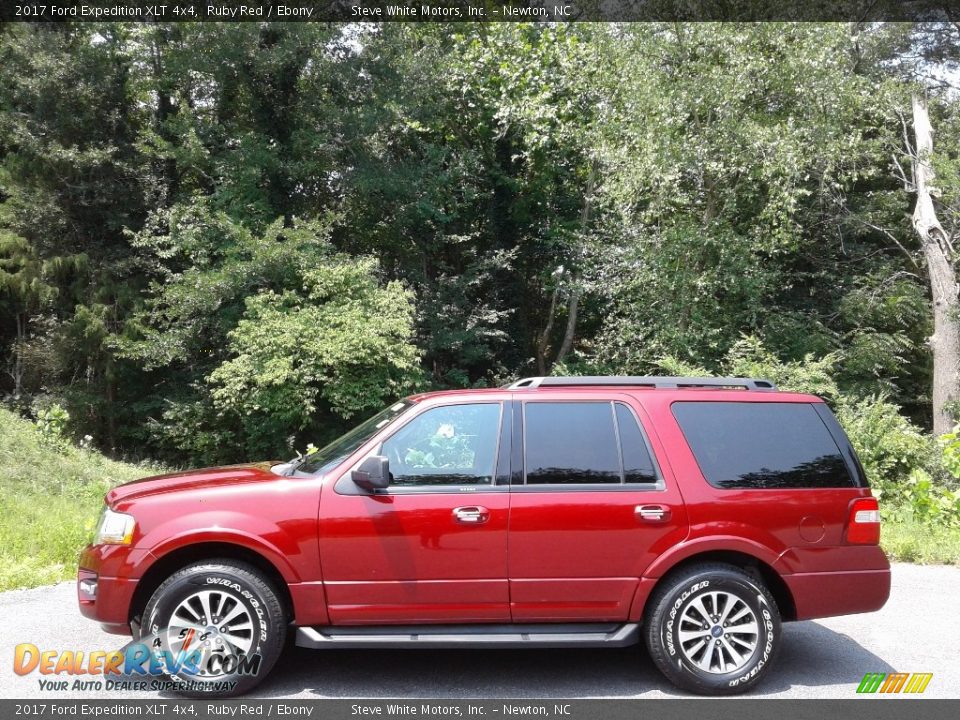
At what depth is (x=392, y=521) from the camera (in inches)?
189

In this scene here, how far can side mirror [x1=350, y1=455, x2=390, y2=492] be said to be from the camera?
15.4ft

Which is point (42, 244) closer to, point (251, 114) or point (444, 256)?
point (251, 114)

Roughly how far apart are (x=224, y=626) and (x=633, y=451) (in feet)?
A: 8.87

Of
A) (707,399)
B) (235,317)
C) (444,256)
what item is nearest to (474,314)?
(444,256)

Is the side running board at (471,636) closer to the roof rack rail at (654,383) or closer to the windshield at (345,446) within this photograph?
the windshield at (345,446)

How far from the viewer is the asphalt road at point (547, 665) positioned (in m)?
4.84

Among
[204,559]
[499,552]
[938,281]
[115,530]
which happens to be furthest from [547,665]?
[938,281]

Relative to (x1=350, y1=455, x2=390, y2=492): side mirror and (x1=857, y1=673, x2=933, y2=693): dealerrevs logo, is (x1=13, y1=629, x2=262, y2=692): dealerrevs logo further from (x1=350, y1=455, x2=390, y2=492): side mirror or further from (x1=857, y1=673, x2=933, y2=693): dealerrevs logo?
(x1=857, y1=673, x2=933, y2=693): dealerrevs logo

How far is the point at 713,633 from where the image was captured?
15.8 feet

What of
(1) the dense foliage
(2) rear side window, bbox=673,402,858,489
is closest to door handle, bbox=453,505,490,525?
(2) rear side window, bbox=673,402,858,489

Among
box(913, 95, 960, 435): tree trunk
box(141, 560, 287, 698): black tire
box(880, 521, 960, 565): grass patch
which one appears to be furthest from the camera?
box(913, 95, 960, 435): tree trunk

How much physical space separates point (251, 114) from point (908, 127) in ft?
61.8

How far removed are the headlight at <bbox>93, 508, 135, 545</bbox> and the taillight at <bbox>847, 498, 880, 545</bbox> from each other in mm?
4449

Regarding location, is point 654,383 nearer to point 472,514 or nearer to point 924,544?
point 472,514
